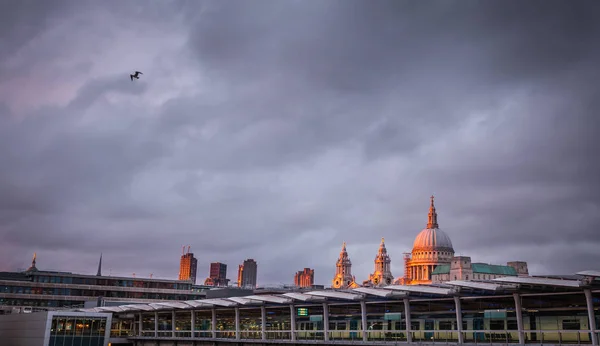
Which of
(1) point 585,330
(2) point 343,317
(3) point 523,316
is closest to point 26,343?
(2) point 343,317

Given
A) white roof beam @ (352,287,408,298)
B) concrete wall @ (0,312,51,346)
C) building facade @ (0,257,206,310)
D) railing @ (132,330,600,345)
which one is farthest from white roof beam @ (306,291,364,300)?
building facade @ (0,257,206,310)

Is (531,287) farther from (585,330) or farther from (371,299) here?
(371,299)

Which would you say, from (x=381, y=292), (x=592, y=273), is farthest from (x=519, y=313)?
(x=381, y=292)

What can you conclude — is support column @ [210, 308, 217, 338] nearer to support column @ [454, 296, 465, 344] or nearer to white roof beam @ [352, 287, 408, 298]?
white roof beam @ [352, 287, 408, 298]

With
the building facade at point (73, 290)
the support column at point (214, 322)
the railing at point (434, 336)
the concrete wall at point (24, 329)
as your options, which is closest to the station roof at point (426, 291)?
the support column at point (214, 322)

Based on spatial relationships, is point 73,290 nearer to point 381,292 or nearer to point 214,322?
point 214,322

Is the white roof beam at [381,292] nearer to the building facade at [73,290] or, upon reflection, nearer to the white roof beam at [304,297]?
the white roof beam at [304,297]
